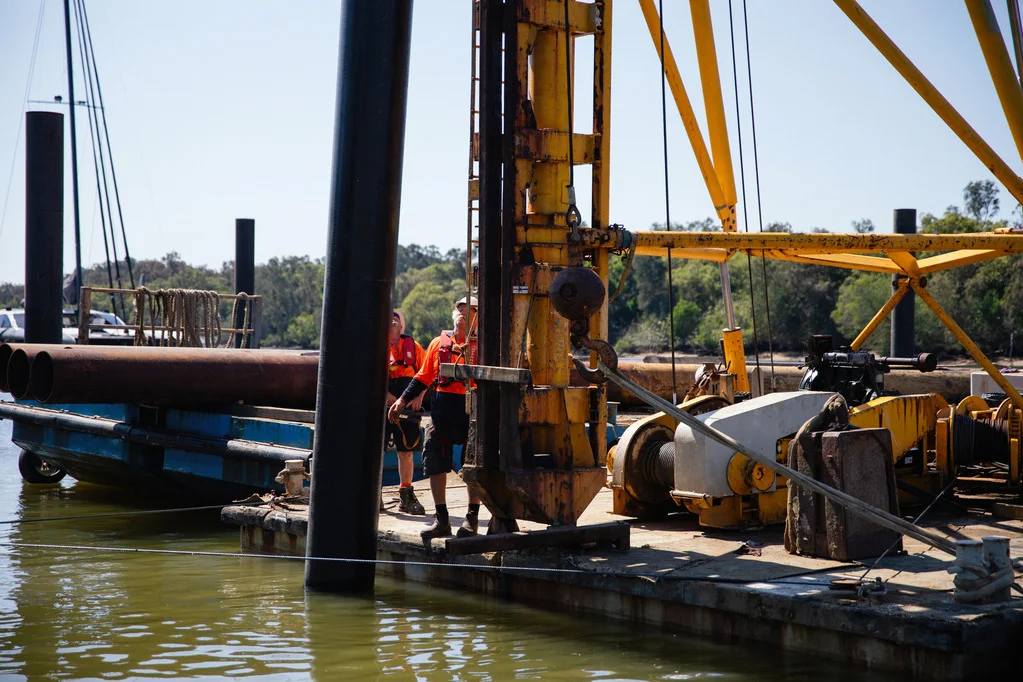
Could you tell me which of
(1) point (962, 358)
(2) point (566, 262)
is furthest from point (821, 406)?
(1) point (962, 358)

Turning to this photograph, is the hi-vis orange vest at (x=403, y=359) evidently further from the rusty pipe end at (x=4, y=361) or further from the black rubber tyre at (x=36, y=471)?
the black rubber tyre at (x=36, y=471)

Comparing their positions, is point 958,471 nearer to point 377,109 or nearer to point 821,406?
point 821,406

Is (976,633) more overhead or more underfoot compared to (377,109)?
more underfoot

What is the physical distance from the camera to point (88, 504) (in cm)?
1502

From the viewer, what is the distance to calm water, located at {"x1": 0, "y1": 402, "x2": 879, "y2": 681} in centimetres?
632

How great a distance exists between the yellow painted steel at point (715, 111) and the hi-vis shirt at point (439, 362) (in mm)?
4317

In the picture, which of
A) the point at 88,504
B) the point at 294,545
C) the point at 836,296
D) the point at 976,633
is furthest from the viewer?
the point at 836,296

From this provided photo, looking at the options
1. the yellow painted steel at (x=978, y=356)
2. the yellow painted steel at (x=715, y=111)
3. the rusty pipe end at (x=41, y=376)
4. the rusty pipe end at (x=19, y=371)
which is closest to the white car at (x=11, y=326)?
the rusty pipe end at (x=19, y=371)

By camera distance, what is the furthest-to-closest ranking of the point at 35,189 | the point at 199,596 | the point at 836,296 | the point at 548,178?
the point at 836,296 < the point at 35,189 < the point at 199,596 < the point at 548,178

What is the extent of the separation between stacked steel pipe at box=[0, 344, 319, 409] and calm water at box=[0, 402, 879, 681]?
8.61 ft

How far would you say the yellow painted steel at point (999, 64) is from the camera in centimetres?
955

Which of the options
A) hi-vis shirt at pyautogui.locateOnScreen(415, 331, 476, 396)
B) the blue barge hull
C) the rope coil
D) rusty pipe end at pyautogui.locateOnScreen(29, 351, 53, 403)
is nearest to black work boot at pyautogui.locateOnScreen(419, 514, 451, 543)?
hi-vis shirt at pyautogui.locateOnScreen(415, 331, 476, 396)

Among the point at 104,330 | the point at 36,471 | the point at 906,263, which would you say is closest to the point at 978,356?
the point at 906,263

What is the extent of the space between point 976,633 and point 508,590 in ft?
11.1
